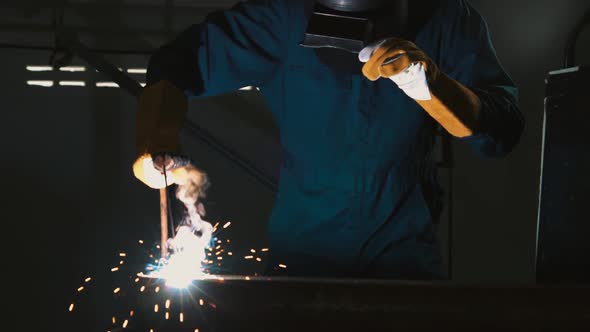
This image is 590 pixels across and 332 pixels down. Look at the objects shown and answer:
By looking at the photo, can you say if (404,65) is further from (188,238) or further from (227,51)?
(188,238)

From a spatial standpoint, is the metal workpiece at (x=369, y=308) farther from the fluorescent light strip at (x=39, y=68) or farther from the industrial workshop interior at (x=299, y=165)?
the fluorescent light strip at (x=39, y=68)

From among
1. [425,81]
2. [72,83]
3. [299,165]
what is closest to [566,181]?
[425,81]

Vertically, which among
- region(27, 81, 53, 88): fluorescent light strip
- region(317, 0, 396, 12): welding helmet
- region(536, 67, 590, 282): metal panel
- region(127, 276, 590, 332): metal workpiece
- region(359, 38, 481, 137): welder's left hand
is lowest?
region(127, 276, 590, 332): metal workpiece

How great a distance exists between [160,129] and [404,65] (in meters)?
0.61

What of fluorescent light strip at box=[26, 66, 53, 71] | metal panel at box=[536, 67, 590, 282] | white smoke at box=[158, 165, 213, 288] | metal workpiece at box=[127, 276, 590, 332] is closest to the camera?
metal workpiece at box=[127, 276, 590, 332]

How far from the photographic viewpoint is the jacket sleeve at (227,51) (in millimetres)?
1501

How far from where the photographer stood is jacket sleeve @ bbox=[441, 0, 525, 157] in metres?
1.33

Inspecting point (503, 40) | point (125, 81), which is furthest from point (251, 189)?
point (503, 40)

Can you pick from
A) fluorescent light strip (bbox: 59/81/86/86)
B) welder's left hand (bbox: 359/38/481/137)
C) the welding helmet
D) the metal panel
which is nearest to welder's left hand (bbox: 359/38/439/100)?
welder's left hand (bbox: 359/38/481/137)

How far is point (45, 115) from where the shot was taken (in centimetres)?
274

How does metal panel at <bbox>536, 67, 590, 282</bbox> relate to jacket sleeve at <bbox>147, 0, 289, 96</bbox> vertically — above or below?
below

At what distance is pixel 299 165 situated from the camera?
1.57 metres

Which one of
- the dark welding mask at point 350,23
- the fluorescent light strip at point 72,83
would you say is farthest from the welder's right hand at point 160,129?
the fluorescent light strip at point 72,83

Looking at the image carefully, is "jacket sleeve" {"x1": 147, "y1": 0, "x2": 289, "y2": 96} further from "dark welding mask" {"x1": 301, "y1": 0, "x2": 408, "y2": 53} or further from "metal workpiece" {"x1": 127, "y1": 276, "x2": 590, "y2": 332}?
"metal workpiece" {"x1": 127, "y1": 276, "x2": 590, "y2": 332}
